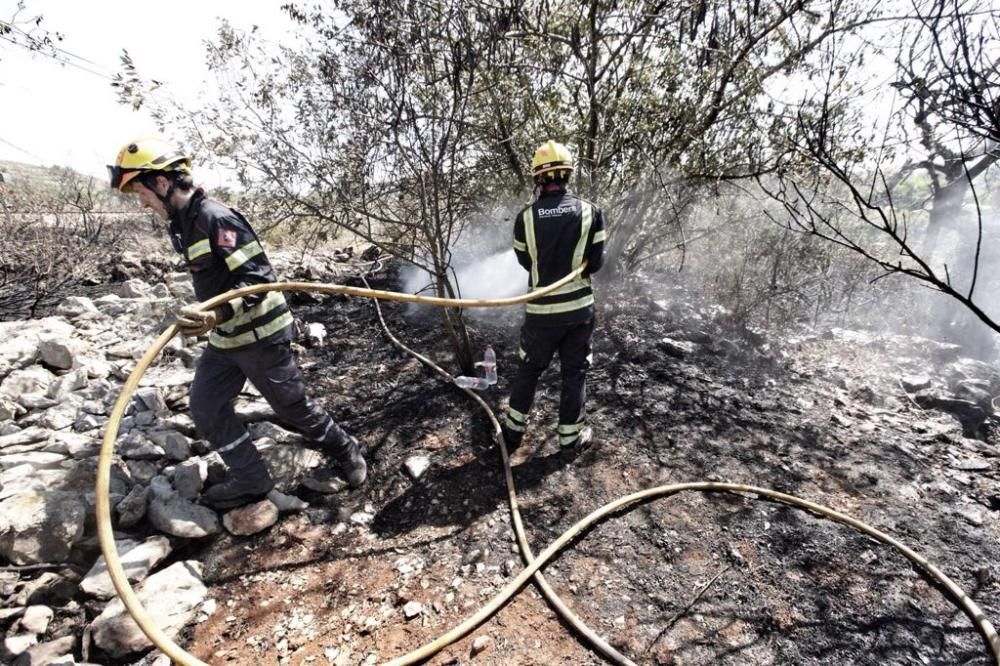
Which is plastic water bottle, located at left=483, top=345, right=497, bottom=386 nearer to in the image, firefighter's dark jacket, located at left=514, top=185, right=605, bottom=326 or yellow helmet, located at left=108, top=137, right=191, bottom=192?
firefighter's dark jacket, located at left=514, top=185, right=605, bottom=326

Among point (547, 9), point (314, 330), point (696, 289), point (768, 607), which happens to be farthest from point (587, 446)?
point (696, 289)

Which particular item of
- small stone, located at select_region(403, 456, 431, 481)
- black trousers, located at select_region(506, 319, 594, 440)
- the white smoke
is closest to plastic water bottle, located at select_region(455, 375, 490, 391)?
black trousers, located at select_region(506, 319, 594, 440)

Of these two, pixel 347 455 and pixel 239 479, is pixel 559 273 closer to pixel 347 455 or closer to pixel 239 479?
pixel 347 455

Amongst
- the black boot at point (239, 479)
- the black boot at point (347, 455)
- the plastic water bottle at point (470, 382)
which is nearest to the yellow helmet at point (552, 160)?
the plastic water bottle at point (470, 382)

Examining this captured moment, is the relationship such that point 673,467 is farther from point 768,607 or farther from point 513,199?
point 513,199

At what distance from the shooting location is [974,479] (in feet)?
11.3

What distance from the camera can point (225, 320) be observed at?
2.43 m

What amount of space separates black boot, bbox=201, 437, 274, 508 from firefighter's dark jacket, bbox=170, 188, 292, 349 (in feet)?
2.18

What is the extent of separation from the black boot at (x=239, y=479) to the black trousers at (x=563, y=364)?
1705 mm

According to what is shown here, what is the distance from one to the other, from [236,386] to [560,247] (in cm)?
217

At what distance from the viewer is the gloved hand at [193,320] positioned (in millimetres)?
2068

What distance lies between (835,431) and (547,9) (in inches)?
179

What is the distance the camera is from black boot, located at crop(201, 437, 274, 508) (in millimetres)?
2752

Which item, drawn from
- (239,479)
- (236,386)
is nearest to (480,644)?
(239,479)
